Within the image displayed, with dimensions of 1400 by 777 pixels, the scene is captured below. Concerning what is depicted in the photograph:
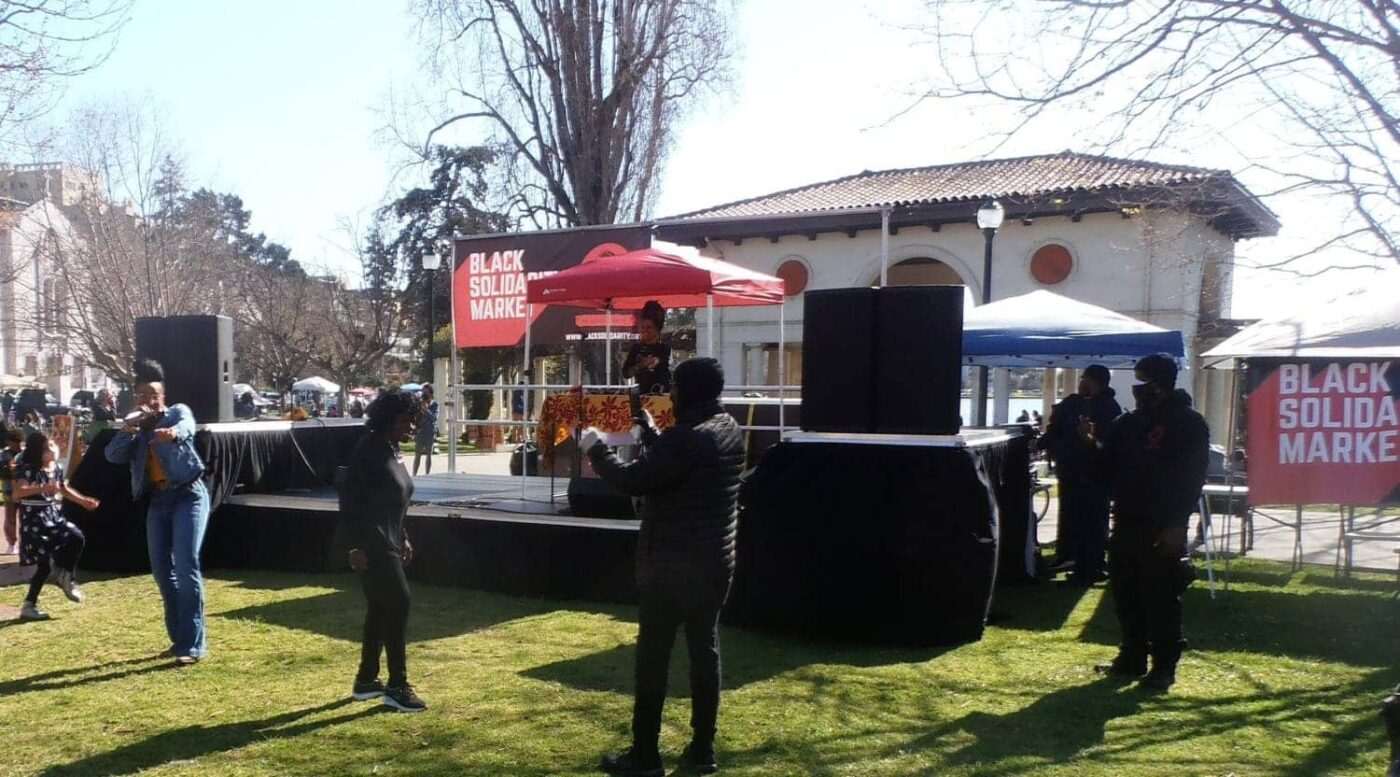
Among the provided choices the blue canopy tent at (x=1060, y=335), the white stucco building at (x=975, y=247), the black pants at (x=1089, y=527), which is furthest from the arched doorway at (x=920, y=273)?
the black pants at (x=1089, y=527)

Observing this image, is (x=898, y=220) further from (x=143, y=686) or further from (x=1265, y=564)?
(x=143, y=686)

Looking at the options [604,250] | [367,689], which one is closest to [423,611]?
[367,689]

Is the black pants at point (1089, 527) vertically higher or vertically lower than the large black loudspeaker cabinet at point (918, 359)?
lower

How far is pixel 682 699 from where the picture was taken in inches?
213

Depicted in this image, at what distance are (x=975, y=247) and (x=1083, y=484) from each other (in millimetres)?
11561

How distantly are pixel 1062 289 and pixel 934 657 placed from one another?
14.3 m

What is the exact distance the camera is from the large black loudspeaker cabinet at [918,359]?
652cm

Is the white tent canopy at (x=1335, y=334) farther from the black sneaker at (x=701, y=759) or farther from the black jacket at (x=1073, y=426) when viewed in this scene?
the black sneaker at (x=701, y=759)

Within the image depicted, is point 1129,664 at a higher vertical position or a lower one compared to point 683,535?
lower

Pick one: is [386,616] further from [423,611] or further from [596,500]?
[596,500]

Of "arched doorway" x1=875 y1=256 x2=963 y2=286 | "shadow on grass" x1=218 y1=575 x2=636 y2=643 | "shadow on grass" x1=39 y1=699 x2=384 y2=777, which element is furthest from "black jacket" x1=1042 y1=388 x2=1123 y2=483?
"arched doorway" x1=875 y1=256 x2=963 y2=286

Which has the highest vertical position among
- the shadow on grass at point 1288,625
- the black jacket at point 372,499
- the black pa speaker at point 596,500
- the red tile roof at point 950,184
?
the red tile roof at point 950,184

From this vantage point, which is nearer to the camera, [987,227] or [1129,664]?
[1129,664]

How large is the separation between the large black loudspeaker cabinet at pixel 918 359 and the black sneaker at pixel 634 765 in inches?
120
